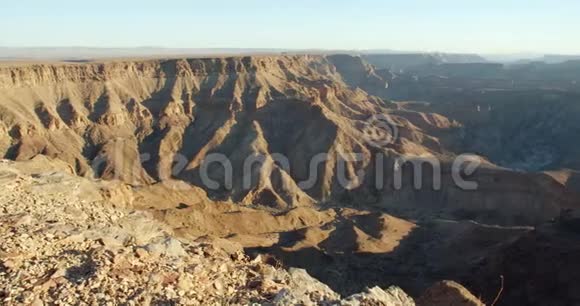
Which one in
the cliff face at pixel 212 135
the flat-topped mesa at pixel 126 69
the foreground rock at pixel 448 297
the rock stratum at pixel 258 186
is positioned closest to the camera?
the rock stratum at pixel 258 186

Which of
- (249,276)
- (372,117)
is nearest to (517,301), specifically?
(249,276)

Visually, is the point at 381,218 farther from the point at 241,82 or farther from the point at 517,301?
the point at 241,82

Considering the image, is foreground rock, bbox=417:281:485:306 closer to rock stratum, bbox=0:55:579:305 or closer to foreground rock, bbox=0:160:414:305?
rock stratum, bbox=0:55:579:305

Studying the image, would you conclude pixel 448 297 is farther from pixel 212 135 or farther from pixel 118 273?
pixel 212 135

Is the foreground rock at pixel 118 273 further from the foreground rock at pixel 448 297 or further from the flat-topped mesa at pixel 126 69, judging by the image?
the flat-topped mesa at pixel 126 69

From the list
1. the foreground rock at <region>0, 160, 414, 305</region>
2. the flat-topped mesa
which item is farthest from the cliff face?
the foreground rock at <region>0, 160, 414, 305</region>

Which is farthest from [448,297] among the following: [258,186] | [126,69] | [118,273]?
[126,69]

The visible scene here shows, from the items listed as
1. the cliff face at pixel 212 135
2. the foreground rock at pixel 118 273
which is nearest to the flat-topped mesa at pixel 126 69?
the cliff face at pixel 212 135
